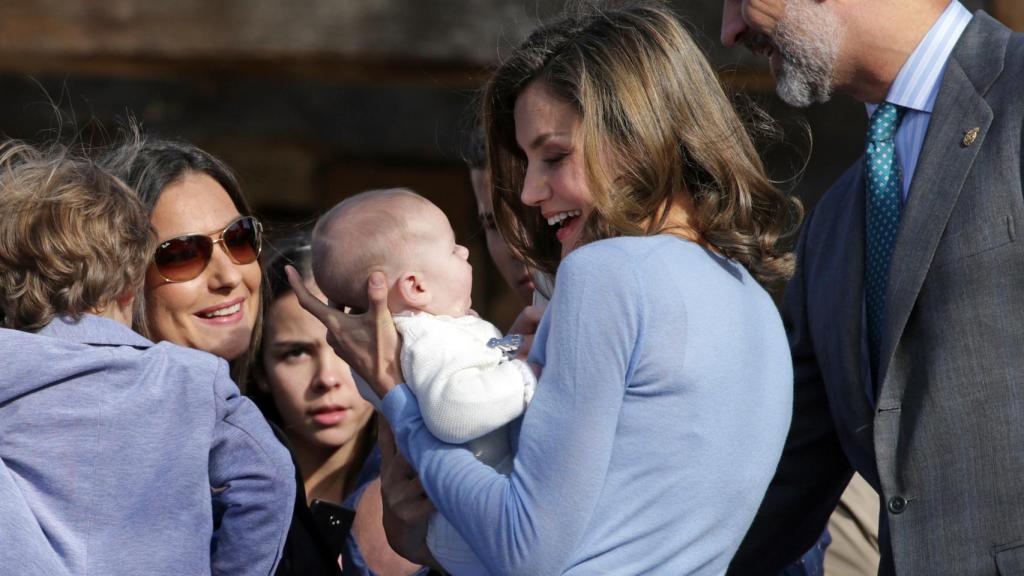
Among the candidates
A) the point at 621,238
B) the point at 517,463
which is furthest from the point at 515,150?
the point at 517,463

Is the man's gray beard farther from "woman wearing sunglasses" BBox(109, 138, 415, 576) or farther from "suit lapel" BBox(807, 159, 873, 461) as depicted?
"woman wearing sunglasses" BBox(109, 138, 415, 576)

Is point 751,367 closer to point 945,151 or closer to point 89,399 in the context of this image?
point 945,151

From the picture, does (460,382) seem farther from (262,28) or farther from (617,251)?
(262,28)

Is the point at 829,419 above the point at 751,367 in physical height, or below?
below

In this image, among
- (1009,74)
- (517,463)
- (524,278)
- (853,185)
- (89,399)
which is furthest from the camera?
(524,278)

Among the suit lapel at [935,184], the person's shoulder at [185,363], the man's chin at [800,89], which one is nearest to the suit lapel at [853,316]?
the suit lapel at [935,184]

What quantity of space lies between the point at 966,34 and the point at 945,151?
29 cm

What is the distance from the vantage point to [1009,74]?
8.37 ft

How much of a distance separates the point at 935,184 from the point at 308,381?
1.68 meters

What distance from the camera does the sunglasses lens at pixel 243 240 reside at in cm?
306

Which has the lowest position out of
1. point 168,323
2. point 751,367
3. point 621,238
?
point 168,323

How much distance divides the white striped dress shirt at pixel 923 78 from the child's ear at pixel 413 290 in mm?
1049

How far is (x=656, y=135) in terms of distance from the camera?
2.13 m

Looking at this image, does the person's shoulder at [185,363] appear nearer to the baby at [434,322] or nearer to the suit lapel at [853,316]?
the baby at [434,322]
